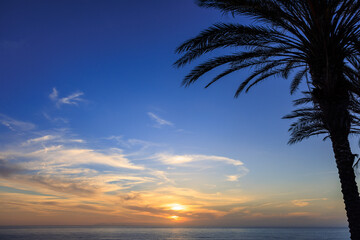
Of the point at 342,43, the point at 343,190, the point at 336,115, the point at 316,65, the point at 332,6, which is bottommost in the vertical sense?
the point at 343,190

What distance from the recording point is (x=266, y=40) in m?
7.89

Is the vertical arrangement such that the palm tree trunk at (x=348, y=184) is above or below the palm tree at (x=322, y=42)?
below

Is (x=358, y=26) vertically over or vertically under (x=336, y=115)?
over

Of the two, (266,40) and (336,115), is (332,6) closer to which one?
(266,40)

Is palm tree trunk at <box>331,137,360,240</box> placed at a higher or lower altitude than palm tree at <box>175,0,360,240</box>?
lower

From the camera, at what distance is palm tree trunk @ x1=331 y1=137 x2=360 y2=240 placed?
21.3 ft

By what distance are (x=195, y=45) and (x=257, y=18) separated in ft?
6.18

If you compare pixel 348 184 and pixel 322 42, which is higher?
pixel 322 42

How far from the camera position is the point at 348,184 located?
6.66 metres

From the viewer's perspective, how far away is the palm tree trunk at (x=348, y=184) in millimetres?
6488

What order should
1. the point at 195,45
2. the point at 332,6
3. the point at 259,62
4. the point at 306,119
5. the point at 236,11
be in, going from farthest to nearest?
1. the point at 306,119
2. the point at 259,62
3. the point at 195,45
4. the point at 236,11
5. the point at 332,6

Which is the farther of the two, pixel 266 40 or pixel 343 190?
pixel 266 40

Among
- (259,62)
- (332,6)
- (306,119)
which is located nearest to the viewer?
(332,6)

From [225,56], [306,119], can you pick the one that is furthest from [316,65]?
[306,119]
